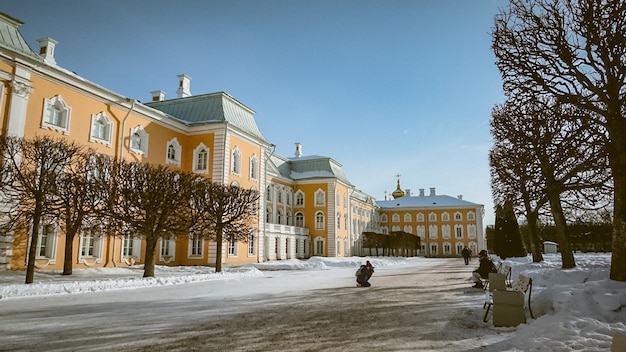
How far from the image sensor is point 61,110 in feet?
65.9

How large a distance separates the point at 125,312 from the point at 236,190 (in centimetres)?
1372

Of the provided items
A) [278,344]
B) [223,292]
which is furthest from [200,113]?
[278,344]

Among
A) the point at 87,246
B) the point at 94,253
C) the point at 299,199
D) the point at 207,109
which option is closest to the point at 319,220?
the point at 299,199

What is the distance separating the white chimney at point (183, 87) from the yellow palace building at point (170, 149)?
8 cm

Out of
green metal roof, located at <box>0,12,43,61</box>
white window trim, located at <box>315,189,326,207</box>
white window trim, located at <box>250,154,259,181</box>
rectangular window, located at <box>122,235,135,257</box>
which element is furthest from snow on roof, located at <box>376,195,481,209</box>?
green metal roof, located at <box>0,12,43,61</box>

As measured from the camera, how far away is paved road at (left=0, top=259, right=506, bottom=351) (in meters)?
5.79

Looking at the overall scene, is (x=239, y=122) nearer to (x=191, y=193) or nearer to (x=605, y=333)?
(x=191, y=193)

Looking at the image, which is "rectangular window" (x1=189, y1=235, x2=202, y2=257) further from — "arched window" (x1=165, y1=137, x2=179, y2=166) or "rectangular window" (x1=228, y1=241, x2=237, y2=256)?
"arched window" (x1=165, y1=137, x2=179, y2=166)

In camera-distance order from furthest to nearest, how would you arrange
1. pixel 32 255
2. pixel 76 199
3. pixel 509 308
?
pixel 76 199 → pixel 32 255 → pixel 509 308

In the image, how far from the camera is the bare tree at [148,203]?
1647 cm

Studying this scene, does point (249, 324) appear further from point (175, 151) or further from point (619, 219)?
point (175, 151)

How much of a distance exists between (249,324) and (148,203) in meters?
10.9

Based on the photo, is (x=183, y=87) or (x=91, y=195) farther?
(x=183, y=87)

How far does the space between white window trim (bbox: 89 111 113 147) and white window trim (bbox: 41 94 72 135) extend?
1.40 m
